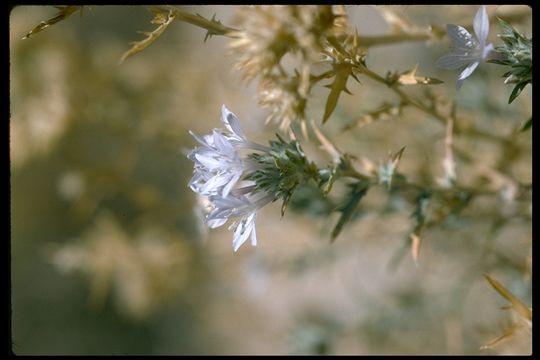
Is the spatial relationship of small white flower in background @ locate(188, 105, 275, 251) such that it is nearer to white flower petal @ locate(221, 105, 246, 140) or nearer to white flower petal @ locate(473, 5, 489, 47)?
white flower petal @ locate(221, 105, 246, 140)

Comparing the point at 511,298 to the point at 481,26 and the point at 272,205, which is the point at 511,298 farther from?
the point at 272,205

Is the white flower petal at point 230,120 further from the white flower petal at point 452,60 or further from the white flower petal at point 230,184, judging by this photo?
the white flower petal at point 452,60

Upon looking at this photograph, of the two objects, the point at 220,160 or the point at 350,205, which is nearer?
the point at 220,160

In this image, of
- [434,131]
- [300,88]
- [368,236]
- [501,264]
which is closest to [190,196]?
[368,236]

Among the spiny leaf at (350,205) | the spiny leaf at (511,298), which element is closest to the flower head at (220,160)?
the spiny leaf at (350,205)

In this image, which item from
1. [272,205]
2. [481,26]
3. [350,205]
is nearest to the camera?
[481,26]

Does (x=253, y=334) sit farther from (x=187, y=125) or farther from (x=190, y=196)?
(x=187, y=125)

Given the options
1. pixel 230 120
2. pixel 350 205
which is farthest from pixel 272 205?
pixel 230 120
